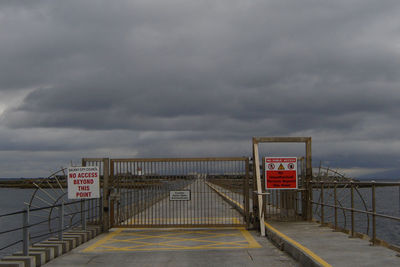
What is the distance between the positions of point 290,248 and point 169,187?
10577 millimetres

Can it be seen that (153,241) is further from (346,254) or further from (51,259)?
(346,254)

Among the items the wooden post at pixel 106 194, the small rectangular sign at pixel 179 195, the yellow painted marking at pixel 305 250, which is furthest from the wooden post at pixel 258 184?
the wooden post at pixel 106 194

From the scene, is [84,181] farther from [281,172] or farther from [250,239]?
[281,172]

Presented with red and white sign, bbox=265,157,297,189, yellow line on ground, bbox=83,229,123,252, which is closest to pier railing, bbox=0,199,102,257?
yellow line on ground, bbox=83,229,123,252

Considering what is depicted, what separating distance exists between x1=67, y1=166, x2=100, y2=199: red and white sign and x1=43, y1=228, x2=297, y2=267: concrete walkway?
1500 millimetres

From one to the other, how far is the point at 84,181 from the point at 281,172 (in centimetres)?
669

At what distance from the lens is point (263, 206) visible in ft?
57.1

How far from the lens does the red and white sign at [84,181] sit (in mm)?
16438

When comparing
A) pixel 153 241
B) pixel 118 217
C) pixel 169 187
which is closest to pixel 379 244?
pixel 153 241

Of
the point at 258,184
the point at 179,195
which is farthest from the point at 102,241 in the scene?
the point at 258,184

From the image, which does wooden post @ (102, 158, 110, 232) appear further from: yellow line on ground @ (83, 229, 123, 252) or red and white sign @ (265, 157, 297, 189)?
red and white sign @ (265, 157, 297, 189)

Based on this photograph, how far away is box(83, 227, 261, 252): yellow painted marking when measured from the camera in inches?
532

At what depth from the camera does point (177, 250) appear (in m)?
12.9

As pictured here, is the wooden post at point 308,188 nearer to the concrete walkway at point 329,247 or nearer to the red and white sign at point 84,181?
the concrete walkway at point 329,247
